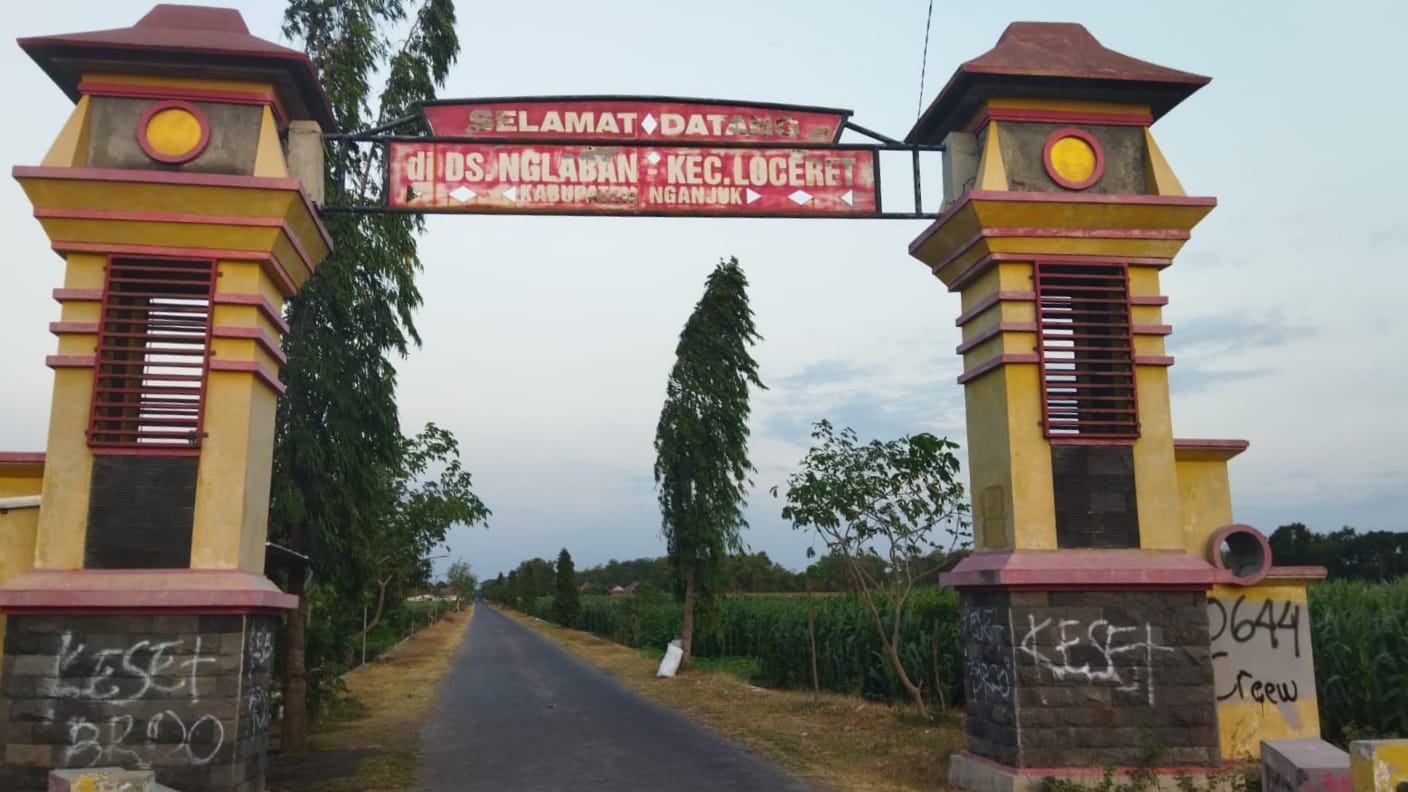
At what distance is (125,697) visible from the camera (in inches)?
310

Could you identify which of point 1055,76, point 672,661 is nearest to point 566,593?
point 672,661

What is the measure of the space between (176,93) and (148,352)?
2235mm

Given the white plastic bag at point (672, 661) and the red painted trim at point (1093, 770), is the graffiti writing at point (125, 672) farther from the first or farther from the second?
the white plastic bag at point (672, 661)

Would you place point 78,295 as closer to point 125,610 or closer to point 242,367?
point 242,367

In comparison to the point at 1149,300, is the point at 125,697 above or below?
below

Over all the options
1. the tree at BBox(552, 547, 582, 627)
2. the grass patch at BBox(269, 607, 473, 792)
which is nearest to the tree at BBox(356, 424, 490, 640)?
the grass patch at BBox(269, 607, 473, 792)

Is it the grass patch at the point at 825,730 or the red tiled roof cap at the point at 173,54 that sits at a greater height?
the red tiled roof cap at the point at 173,54

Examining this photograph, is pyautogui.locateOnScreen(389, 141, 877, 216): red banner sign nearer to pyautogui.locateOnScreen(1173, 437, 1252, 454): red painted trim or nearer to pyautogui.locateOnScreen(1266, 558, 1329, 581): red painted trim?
pyautogui.locateOnScreen(1173, 437, 1252, 454): red painted trim

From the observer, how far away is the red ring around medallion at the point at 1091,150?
9406 millimetres

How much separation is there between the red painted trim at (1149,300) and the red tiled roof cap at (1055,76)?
6.14 ft

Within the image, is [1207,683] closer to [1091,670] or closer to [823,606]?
[1091,670]

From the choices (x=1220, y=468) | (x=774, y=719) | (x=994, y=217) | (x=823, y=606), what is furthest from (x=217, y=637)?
(x=823, y=606)

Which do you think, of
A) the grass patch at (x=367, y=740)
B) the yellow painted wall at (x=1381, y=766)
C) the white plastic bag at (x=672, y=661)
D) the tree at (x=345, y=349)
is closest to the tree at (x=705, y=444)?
the white plastic bag at (x=672, y=661)

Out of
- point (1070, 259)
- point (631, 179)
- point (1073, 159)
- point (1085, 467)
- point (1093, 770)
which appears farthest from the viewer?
point (631, 179)
